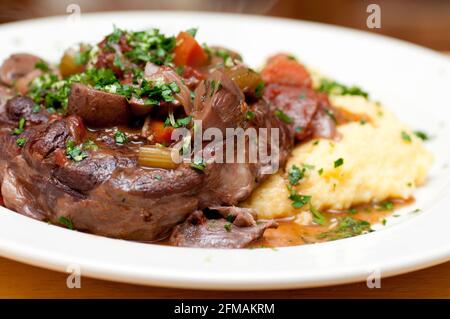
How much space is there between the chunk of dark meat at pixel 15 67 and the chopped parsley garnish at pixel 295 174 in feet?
10.4

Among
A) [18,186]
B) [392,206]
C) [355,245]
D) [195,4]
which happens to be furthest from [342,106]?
[195,4]

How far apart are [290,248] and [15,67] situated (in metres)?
4.09

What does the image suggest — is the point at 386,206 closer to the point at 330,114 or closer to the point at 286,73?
the point at 330,114

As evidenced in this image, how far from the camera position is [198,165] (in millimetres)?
5133

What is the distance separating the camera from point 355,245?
457cm

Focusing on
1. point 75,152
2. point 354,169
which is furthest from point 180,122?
point 354,169

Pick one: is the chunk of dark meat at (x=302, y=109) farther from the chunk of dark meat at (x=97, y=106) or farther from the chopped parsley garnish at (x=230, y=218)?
the chunk of dark meat at (x=97, y=106)

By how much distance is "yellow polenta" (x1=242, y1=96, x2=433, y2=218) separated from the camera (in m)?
5.96

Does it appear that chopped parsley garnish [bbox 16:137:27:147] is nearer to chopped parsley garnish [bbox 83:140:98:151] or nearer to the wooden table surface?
chopped parsley garnish [bbox 83:140:98:151]

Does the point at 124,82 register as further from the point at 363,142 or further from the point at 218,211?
the point at 363,142

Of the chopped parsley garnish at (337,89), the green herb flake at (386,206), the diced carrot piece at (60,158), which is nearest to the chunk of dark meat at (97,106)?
the diced carrot piece at (60,158)

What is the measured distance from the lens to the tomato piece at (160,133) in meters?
5.40

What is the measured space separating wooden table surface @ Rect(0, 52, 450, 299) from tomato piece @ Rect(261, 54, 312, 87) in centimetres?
310

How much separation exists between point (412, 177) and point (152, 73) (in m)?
2.97
